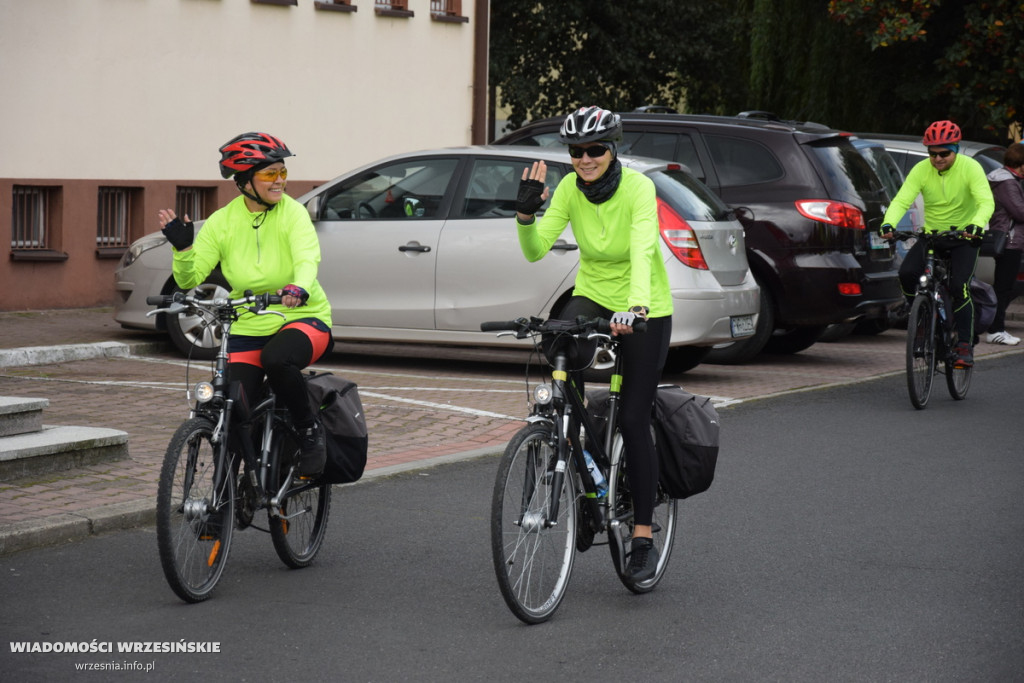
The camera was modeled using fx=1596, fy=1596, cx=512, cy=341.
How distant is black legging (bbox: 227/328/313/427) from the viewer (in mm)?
6039

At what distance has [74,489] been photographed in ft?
24.8

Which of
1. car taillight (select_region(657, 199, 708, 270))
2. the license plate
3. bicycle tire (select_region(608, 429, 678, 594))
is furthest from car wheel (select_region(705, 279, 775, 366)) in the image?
bicycle tire (select_region(608, 429, 678, 594))

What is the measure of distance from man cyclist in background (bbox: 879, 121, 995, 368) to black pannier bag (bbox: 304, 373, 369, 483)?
6.12m

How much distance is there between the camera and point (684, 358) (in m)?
12.8

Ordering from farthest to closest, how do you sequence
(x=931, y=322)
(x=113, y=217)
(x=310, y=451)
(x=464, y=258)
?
(x=113, y=217), (x=464, y=258), (x=931, y=322), (x=310, y=451)

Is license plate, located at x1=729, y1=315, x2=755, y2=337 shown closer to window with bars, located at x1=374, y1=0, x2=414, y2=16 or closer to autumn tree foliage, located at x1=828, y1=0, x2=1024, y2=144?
window with bars, located at x1=374, y1=0, x2=414, y2=16

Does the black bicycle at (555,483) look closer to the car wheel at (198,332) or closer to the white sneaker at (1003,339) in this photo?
the car wheel at (198,332)

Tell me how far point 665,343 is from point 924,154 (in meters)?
12.1


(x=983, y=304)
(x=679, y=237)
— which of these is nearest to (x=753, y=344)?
(x=983, y=304)

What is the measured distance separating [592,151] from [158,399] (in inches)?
224

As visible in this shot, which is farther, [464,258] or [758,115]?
[758,115]

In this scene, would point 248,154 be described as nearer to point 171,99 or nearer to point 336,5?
point 171,99

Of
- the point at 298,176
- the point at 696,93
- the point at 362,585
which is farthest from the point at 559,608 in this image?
the point at 696,93

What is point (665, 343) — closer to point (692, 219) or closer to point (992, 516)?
point (992, 516)
